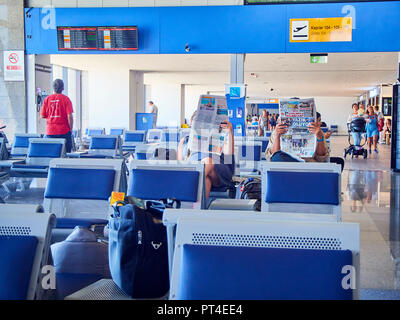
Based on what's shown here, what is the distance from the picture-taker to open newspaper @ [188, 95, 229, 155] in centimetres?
434

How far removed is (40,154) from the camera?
6.29m

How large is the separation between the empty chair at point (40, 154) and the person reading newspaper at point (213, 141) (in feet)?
7.79

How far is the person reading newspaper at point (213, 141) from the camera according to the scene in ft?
14.3

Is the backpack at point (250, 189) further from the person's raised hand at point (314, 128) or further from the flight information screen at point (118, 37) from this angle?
the flight information screen at point (118, 37)

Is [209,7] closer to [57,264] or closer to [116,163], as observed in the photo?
[116,163]

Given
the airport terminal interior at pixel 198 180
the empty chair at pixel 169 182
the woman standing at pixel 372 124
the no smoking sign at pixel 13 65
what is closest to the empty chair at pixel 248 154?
the airport terminal interior at pixel 198 180

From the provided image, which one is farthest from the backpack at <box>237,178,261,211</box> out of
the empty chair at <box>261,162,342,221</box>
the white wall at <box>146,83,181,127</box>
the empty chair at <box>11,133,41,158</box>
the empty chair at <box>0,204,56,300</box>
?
the white wall at <box>146,83,181,127</box>

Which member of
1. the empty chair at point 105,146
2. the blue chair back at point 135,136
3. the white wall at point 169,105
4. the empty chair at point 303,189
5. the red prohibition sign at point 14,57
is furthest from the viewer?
the white wall at point 169,105

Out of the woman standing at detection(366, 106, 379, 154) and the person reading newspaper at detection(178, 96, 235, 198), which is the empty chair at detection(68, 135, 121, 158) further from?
the woman standing at detection(366, 106, 379, 154)

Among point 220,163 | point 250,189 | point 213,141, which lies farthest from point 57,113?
point 250,189

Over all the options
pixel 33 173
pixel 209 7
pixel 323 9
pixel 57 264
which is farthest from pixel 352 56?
pixel 57 264

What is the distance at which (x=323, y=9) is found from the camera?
10.1m

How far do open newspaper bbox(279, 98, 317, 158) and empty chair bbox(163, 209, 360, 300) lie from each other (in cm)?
337

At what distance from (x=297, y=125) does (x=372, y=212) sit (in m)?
2.05
